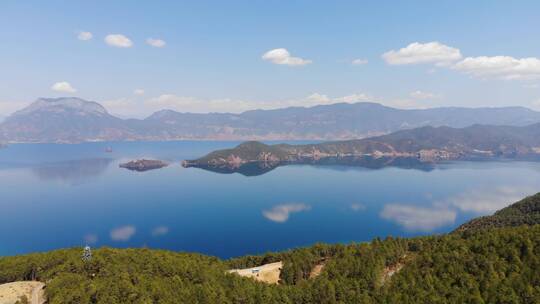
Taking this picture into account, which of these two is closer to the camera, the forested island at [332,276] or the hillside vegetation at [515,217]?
the forested island at [332,276]

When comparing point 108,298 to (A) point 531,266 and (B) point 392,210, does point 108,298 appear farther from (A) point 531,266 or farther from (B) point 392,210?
(B) point 392,210

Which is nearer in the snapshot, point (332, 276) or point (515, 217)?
point (332, 276)

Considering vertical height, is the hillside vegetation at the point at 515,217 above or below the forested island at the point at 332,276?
below

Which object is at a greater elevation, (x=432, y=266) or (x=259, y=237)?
(x=432, y=266)

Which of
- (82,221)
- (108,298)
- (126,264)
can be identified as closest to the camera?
(108,298)

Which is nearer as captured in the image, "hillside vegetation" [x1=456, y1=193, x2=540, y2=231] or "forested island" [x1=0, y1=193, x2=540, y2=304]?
"forested island" [x1=0, y1=193, x2=540, y2=304]

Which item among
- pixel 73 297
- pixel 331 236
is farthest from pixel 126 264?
pixel 331 236

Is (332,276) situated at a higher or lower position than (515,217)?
higher

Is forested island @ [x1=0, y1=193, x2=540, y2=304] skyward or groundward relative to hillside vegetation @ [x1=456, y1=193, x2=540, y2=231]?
skyward
